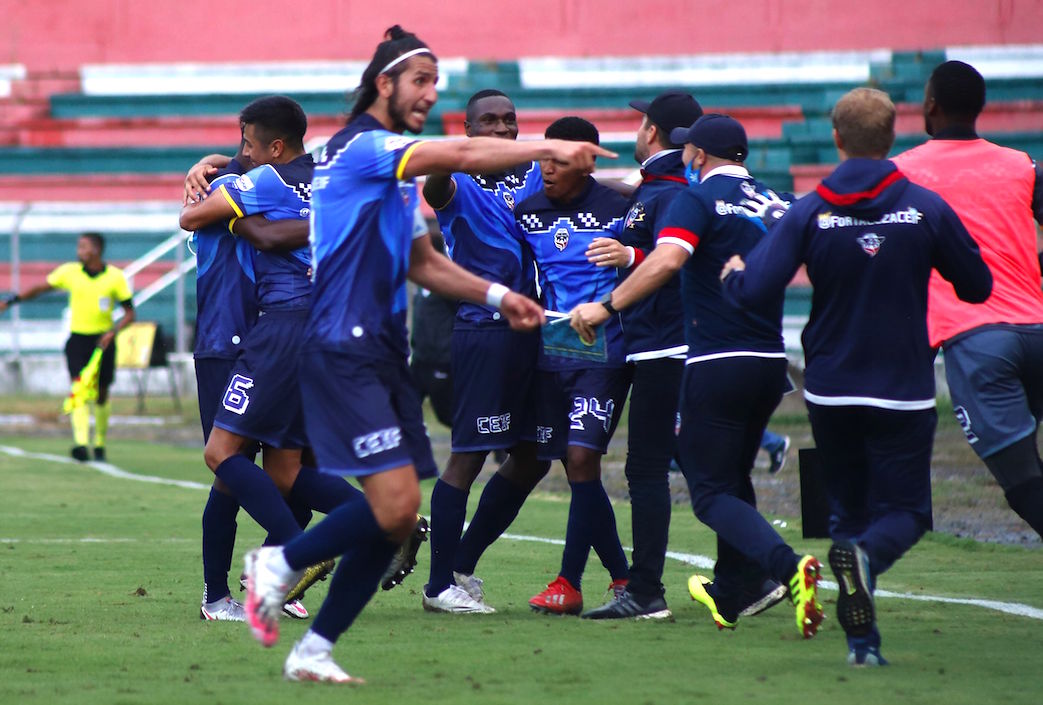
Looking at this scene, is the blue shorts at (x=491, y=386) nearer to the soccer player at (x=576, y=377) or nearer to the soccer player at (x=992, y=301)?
the soccer player at (x=576, y=377)

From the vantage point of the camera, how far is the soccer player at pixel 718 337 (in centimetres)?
615

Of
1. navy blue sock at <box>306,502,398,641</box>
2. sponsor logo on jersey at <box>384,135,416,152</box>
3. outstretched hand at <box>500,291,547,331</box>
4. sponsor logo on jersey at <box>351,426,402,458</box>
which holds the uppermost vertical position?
sponsor logo on jersey at <box>384,135,416,152</box>

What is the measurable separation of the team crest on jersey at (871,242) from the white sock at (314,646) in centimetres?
225

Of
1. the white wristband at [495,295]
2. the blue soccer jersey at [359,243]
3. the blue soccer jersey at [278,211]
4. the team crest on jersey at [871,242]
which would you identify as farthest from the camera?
the blue soccer jersey at [278,211]

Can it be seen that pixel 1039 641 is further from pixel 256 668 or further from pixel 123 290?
pixel 123 290

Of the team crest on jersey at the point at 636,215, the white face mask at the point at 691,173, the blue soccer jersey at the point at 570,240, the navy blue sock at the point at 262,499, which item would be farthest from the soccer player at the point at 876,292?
the navy blue sock at the point at 262,499

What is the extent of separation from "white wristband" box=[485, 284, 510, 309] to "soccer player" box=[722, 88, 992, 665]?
0.87 meters

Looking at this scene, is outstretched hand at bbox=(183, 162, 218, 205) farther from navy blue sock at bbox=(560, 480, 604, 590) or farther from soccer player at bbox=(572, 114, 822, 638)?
A: navy blue sock at bbox=(560, 480, 604, 590)

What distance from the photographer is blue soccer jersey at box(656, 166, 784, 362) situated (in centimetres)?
623

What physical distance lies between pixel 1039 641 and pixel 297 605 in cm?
301

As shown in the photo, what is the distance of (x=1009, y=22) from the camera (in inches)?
1141

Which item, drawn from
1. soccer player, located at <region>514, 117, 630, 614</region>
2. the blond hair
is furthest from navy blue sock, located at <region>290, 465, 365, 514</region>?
the blond hair

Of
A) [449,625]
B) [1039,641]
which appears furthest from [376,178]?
[1039,641]

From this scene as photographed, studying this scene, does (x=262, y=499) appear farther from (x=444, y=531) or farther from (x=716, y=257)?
(x=716, y=257)
